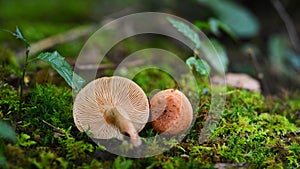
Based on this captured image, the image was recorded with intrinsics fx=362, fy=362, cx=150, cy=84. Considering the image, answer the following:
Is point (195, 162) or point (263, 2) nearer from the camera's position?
point (195, 162)

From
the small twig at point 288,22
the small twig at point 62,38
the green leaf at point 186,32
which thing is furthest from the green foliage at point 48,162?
the small twig at point 288,22

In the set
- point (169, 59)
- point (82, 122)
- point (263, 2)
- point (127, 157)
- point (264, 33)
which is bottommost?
point (127, 157)

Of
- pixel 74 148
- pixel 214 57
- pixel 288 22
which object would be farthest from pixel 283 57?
pixel 74 148

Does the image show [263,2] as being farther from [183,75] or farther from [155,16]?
[183,75]

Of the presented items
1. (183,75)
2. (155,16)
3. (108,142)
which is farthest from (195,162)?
(155,16)

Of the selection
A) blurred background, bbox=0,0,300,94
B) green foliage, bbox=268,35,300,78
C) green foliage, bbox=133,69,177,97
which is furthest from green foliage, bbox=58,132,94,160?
green foliage, bbox=268,35,300,78

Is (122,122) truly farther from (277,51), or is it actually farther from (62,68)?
(277,51)
